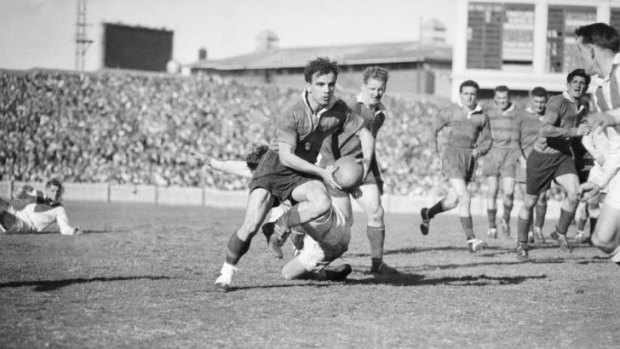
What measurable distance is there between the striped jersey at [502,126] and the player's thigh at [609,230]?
10664mm

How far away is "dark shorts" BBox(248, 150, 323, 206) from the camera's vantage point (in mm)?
8531

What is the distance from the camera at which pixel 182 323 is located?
6520mm

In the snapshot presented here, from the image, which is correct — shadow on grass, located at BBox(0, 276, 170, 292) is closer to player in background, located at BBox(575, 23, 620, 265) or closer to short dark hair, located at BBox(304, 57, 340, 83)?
short dark hair, located at BBox(304, 57, 340, 83)

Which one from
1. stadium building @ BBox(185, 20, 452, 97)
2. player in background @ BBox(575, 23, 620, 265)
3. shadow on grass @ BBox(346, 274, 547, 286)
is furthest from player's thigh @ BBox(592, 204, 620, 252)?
stadium building @ BBox(185, 20, 452, 97)

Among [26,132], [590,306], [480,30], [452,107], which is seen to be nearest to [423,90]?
[480,30]

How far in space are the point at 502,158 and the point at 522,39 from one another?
13.6 meters

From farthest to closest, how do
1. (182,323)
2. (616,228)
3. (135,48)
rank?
(135,48), (616,228), (182,323)

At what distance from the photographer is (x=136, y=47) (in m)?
62.1

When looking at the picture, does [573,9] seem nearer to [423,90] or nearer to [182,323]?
[423,90]

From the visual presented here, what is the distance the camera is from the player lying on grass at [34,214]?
1466 cm

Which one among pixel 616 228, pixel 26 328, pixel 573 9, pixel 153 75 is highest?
pixel 573 9

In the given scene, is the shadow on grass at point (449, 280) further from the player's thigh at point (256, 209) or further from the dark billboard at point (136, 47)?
the dark billboard at point (136, 47)

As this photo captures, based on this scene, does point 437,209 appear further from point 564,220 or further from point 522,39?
point 522,39

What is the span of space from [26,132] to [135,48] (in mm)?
32455
